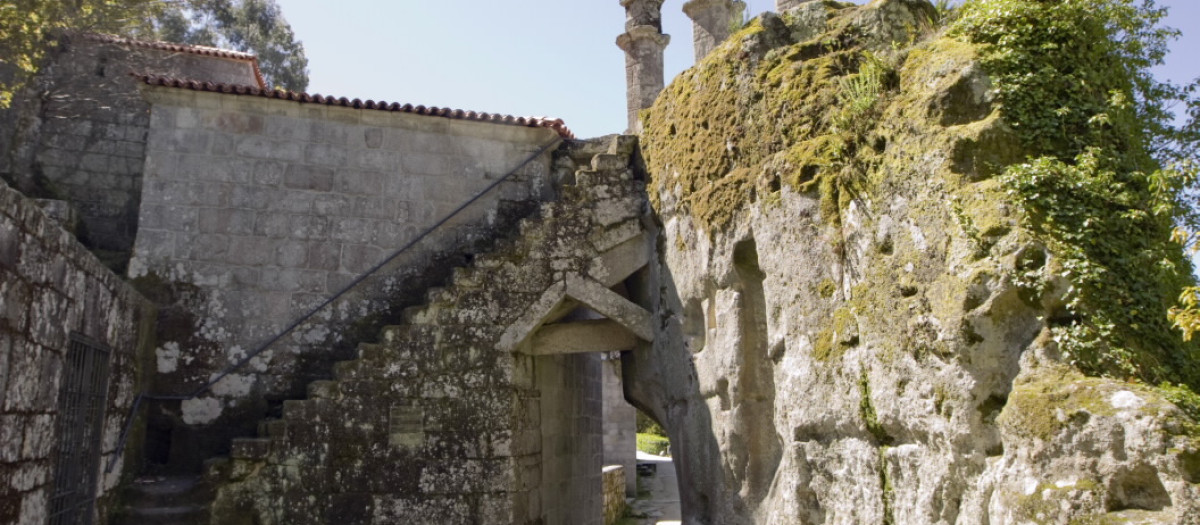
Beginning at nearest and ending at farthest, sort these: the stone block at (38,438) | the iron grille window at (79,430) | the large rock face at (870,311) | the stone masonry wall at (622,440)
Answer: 1. the large rock face at (870,311)
2. the stone block at (38,438)
3. the iron grille window at (79,430)
4. the stone masonry wall at (622,440)

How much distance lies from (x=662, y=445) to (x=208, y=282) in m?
18.6

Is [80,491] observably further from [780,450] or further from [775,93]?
[775,93]

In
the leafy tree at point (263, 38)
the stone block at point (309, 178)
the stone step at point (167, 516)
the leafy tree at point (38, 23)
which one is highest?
the leafy tree at point (263, 38)

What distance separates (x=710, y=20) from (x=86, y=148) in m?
8.35

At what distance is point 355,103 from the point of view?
29.8 ft

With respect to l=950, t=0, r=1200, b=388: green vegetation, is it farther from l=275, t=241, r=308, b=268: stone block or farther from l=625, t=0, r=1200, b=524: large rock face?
l=275, t=241, r=308, b=268: stone block

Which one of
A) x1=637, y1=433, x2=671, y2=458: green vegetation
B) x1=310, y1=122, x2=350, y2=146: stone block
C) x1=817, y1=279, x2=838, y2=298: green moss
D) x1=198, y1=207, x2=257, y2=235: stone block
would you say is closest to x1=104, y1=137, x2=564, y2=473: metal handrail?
x1=198, y1=207, x2=257, y2=235: stone block

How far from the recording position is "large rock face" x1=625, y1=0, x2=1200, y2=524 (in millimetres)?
3402

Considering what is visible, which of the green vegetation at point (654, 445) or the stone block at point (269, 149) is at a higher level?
the stone block at point (269, 149)

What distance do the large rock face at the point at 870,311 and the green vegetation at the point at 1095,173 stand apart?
0.35 ft

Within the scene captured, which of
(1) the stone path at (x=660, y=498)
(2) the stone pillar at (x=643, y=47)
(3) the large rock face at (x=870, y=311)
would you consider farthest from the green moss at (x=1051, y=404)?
(2) the stone pillar at (x=643, y=47)

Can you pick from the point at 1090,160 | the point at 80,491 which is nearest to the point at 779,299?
the point at 1090,160

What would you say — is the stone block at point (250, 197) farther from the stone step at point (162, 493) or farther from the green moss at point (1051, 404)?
the green moss at point (1051, 404)

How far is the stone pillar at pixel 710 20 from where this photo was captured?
1241 cm
